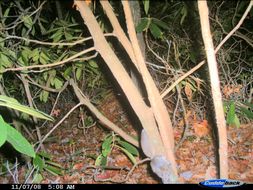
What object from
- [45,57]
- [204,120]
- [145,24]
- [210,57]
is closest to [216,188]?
[210,57]

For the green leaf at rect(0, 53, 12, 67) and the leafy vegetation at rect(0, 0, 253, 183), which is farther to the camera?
the leafy vegetation at rect(0, 0, 253, 183)

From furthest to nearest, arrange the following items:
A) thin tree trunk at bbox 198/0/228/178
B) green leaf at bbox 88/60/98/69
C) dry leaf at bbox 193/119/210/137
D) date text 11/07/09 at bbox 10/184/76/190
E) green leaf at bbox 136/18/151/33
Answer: green leaf at bbox 88/60/98/69, dry leaf at bbox 193/119/210/137, green leaf at bbox 136/18/151/33, date text 11/07/09 at bbox 10/184/76/190, thin tree trunk at bbox 198/0/228/178

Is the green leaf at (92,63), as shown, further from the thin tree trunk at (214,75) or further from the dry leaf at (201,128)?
the thin tree trunk at (214,75)

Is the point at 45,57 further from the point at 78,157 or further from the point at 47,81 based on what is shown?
the point at 78,157

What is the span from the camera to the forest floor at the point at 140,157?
205 centimetres

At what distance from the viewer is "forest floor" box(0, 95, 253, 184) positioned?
205cm

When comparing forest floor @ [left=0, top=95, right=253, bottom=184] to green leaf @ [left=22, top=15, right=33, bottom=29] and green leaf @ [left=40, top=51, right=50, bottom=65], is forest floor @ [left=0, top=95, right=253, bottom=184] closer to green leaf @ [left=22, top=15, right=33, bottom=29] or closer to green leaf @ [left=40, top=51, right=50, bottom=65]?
green leaf @ [left=40, top=51, right=50, bottom=65]

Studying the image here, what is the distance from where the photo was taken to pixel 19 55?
226cm

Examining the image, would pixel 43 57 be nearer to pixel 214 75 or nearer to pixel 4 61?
pixel 4 61

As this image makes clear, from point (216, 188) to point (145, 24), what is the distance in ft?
3.25

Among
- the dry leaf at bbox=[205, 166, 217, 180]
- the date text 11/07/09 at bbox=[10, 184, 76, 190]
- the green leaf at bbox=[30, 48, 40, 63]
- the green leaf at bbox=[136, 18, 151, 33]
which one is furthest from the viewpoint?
the green leaf at bbox=[30, 48, 40, 63]

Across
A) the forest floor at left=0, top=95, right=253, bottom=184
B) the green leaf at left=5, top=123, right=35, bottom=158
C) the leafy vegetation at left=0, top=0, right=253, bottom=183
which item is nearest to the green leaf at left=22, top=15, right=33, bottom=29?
the leafy vegetation at left=0, top=0, right=253, bottom=183

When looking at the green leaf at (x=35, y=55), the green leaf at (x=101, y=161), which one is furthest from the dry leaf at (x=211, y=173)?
the green leaf at (x=35, y=55)

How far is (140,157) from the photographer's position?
2.04 meters
